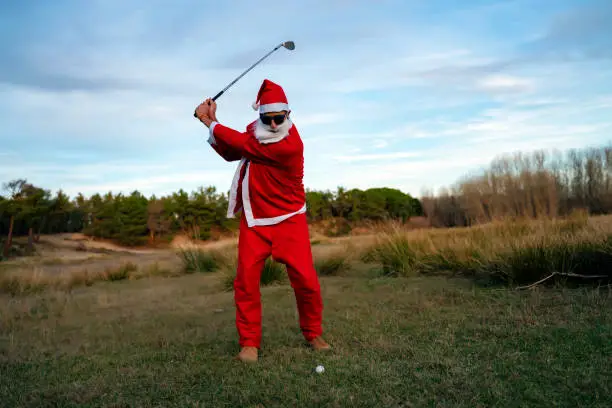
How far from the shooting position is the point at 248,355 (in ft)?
13.6

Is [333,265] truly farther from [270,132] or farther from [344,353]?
[270,132]

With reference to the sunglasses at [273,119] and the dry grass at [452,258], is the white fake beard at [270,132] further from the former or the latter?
the dry grass at [452,258]

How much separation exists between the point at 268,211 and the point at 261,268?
1.49 ft

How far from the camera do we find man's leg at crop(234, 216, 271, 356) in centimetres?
426

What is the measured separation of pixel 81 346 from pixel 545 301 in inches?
173

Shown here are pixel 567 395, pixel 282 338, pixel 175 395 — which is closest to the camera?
pixel 567 395

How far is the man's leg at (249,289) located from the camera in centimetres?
426

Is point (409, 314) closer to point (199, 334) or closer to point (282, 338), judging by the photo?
point (282, 338)

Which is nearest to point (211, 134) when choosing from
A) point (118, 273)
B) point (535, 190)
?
point (118, 273)

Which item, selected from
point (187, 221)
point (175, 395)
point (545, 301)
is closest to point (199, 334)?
point (175, 395)

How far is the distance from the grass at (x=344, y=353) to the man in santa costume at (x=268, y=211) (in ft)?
1.06

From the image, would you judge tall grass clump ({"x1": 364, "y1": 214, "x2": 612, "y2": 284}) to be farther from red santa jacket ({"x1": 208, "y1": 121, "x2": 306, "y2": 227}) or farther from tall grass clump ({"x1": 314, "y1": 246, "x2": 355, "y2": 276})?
red santa jacket ({"x1": 208, "y1": 121, "x2": 306, "y2": 227})

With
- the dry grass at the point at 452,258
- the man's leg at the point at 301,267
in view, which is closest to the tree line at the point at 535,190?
the dry grass at the point at 452,258

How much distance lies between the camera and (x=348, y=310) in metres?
5.98
